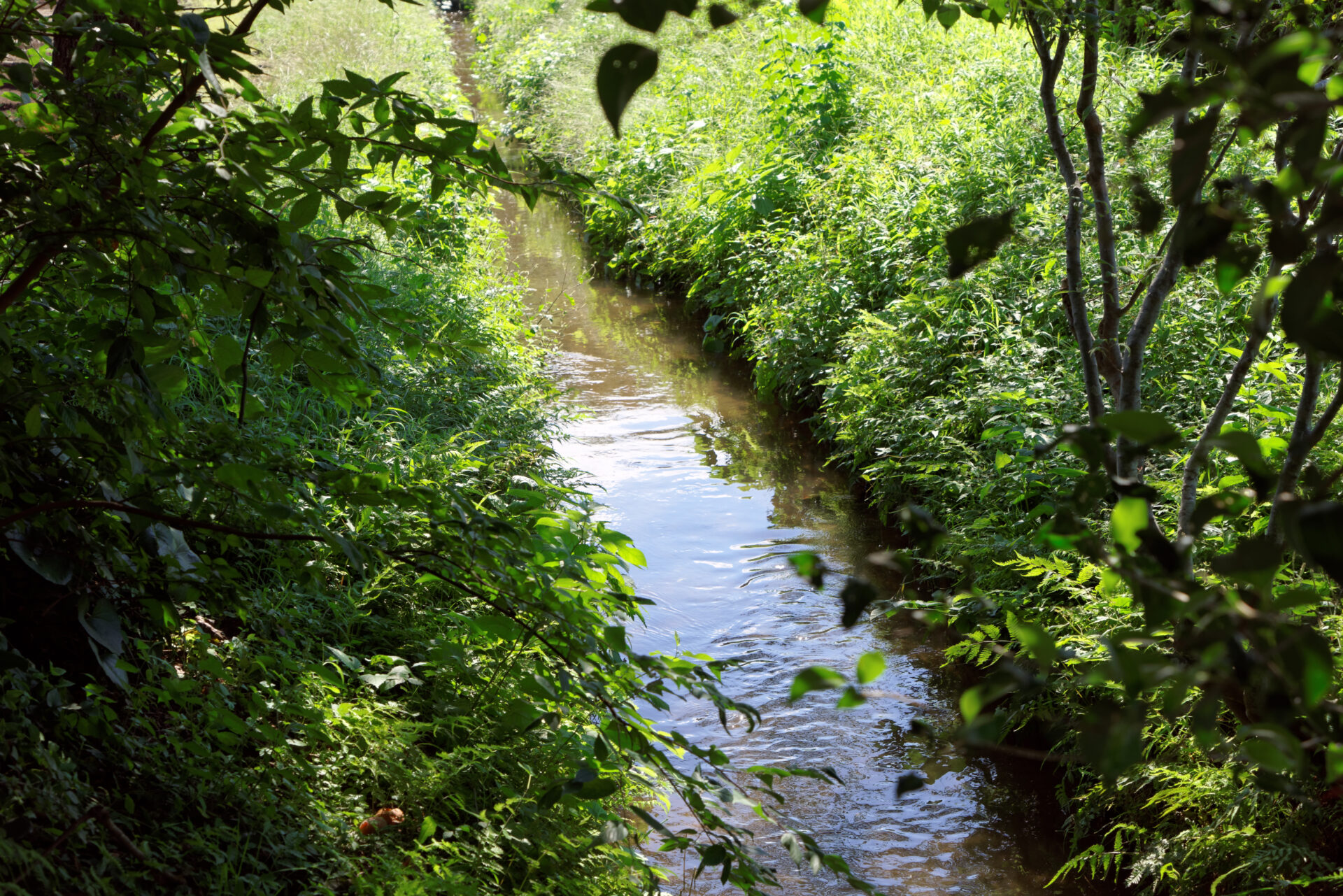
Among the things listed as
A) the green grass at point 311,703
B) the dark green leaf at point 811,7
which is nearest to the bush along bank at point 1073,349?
the dark green leaf at point 811,7

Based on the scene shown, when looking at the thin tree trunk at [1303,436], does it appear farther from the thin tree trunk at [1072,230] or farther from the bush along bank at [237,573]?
the bush along bank at [237,573]

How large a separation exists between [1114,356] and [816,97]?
22.5 feet

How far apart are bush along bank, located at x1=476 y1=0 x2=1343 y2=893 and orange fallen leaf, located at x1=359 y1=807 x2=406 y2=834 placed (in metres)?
1.39

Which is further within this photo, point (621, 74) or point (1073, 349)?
point (1073, 349)

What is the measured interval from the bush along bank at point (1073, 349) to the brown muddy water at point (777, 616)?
258 millimetres

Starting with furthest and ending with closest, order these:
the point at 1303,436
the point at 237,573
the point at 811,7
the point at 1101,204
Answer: the point at 1101,204
the point at 237,573
the point at 1303,436
the point at 811,7

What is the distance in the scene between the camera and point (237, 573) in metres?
1.77

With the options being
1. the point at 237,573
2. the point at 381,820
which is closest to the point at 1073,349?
the point at 381,820

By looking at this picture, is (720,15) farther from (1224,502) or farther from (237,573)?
(237,573)

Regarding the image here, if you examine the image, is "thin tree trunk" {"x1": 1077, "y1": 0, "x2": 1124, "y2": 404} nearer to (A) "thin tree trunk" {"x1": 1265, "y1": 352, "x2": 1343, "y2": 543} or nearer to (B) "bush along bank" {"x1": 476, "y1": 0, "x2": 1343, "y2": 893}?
(B) "bush along bank" {"x1": 476, "y1": 0, "x2": 1343, "y2": 893}

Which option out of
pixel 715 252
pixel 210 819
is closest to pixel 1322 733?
pixel 210 819

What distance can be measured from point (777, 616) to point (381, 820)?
8.15 feet

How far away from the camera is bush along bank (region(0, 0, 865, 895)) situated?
1.42 m

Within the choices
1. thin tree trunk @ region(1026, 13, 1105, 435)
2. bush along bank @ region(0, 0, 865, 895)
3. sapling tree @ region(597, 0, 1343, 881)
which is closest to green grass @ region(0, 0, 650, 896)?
bush along bank @ region(0, 0, 865, 895)
